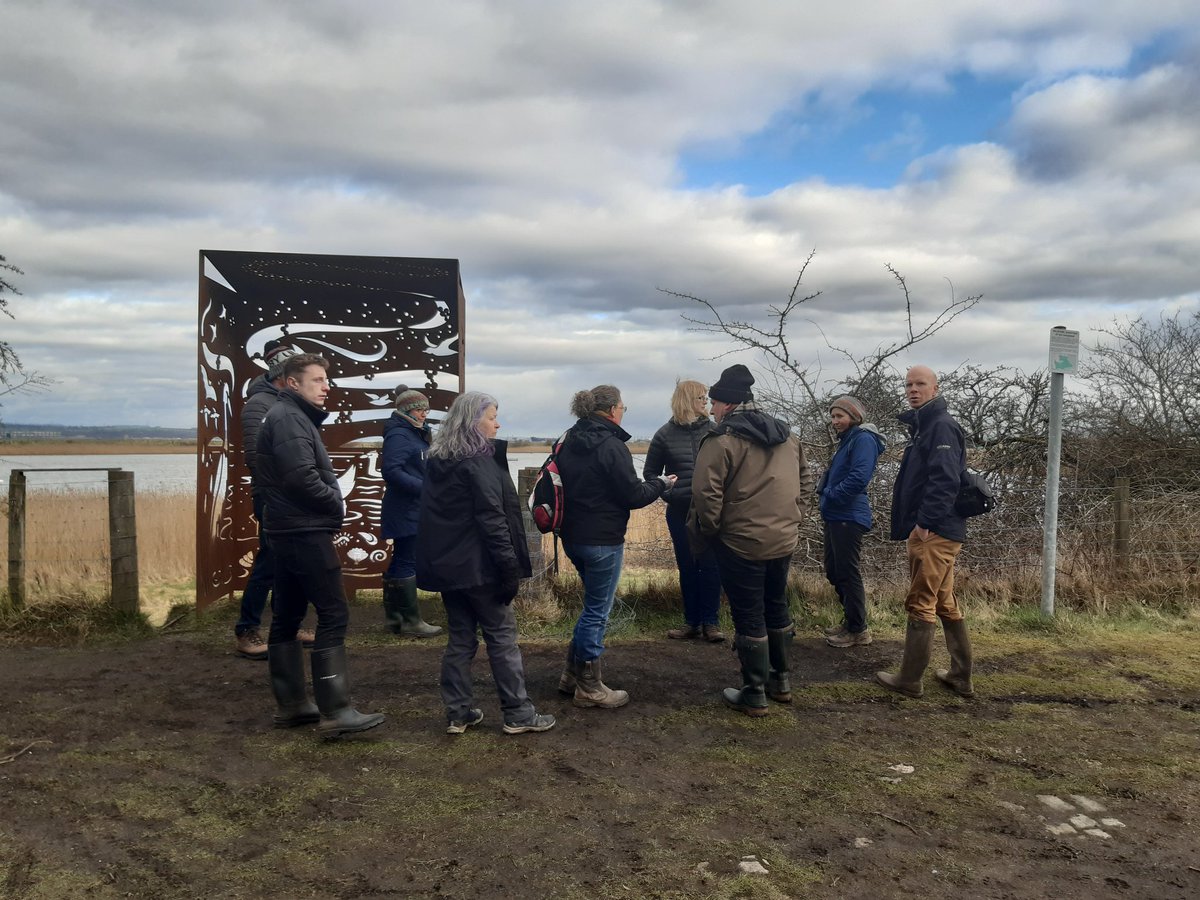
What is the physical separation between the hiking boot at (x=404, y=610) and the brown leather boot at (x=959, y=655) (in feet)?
11.3

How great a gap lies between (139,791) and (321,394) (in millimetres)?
1863

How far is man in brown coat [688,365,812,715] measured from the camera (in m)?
4.29

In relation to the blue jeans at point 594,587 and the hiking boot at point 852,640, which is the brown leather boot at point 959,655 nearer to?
the hiking boot at point 852,640

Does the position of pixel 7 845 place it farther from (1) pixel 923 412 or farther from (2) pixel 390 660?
(1) pixel 923 412

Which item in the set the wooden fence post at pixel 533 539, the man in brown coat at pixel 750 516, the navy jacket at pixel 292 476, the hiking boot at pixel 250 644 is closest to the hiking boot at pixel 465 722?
the navy jacket at pixel 292 476

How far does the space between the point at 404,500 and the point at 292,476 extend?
2203 mm

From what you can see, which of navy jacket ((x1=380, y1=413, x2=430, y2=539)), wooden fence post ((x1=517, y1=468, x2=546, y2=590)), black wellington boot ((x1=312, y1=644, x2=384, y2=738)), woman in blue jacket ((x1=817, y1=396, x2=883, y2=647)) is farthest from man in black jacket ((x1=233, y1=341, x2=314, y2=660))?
woman in blue jacket ((x1=817, y1=396, x2=883, y2=647))

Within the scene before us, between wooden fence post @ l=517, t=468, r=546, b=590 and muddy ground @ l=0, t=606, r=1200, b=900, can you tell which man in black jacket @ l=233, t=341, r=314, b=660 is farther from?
wooden fence post @ l=517, t=468, r=546, b=590

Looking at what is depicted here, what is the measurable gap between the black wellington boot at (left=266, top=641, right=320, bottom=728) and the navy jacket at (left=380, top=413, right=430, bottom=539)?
6.07 feet

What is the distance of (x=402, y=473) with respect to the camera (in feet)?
19.4

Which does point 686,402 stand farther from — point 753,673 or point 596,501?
point 753,673

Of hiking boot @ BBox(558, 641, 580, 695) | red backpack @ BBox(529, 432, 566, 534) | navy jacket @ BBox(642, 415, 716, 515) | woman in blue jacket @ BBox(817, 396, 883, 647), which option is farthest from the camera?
navy jacket @ BBox(642, 415, 716, 515)

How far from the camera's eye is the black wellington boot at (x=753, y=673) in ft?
14.3

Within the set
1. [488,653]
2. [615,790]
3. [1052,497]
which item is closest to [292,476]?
[488,653]
